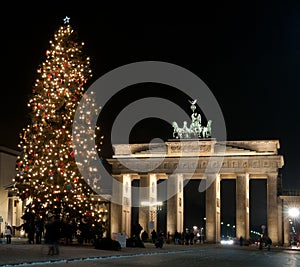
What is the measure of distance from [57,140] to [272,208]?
4491 cm

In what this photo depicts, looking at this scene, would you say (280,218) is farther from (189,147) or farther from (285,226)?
(189,147)

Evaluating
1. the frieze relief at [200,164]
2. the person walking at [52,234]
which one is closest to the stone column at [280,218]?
the frieze relief at [200,164]

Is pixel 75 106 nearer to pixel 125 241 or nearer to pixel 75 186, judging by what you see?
pixel 75 186

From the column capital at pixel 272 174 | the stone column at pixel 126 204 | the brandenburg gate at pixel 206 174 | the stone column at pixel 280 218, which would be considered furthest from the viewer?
the stone column at pixel 126 204

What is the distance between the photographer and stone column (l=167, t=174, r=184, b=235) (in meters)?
79.1

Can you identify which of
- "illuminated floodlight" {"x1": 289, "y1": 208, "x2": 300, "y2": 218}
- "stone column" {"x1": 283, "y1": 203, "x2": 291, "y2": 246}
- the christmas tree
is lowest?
"stone column" {"x1": 283, "y1": 203, "x2": 291, "y2": 246}

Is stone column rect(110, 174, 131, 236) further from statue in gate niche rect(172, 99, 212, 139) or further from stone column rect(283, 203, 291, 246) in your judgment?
stone column rect(283, 203, 291, 246)

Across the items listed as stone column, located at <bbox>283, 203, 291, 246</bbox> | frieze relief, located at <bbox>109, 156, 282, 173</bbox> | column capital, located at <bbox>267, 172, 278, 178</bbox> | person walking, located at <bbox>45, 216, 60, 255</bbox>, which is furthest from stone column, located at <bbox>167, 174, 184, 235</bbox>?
person walking, located at <bbox>45, 216, 60, 255</bbox>

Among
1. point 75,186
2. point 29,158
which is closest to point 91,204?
point 75,186

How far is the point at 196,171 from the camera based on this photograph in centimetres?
7938

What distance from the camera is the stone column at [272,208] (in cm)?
7694

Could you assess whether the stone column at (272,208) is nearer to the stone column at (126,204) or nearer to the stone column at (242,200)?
the stone column at (242,200)

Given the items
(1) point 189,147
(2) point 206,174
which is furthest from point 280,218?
(1) point 189,147

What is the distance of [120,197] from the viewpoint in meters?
81.8
